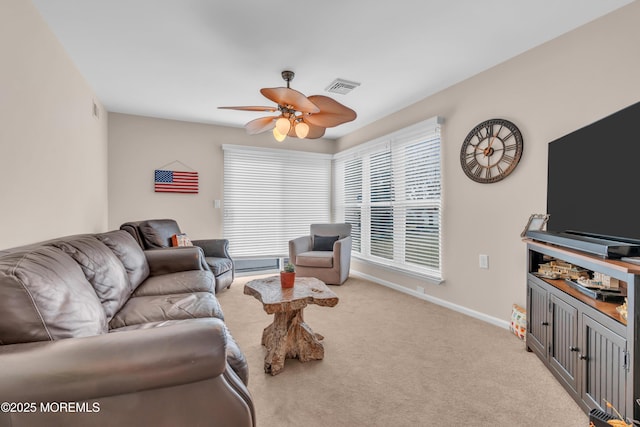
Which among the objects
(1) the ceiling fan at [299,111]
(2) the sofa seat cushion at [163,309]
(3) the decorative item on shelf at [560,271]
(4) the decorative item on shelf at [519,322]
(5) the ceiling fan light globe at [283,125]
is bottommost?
(4) the decorative item on shelf at [519,322]

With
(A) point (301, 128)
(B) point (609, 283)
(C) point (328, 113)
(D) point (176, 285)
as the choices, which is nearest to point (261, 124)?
(A) point (301, 128)

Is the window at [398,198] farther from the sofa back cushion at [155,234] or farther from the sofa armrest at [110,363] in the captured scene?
the sofa armrest at [110,363]

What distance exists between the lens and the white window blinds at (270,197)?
4.86m

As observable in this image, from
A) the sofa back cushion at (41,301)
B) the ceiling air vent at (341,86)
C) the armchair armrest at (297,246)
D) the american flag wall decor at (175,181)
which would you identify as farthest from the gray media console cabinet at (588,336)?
the american flag wall decor at (175,181)

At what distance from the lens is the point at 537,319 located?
2.11m

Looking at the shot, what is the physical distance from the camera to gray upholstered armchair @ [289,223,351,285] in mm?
4254

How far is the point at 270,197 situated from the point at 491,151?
3.39m

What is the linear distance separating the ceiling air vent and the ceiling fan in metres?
0.47

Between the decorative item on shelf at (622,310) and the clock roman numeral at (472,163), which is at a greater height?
the clock roman numeral at (472,163)

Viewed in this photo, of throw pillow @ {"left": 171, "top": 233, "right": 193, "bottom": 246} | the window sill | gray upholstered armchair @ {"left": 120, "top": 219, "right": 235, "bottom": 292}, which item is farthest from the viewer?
throw pillow @ {"left": 171, "top": 233, "right": 193, "bottom": 246}

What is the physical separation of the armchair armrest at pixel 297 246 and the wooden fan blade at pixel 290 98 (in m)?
2.45

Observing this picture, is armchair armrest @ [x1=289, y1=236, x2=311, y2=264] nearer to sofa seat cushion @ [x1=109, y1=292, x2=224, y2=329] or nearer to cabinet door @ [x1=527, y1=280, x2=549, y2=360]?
sofa seat cushion @ [x1=109, y1=292, x2=224, y2=329]

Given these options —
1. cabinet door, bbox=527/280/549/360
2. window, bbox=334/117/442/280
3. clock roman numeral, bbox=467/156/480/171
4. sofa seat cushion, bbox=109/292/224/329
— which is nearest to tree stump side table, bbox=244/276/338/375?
sofa seat cushion, bbox=109/292/224/329

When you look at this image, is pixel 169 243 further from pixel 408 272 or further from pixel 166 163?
pixel 408 272
